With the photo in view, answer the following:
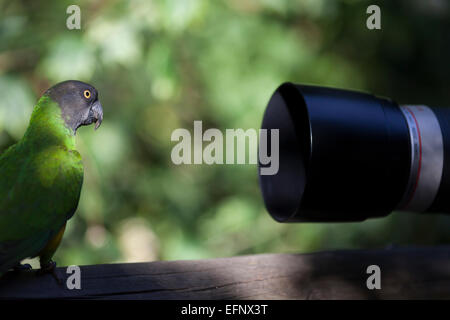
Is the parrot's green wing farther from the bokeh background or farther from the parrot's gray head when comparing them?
the bokeh background

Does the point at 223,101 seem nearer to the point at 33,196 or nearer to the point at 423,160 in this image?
the point at 423,160

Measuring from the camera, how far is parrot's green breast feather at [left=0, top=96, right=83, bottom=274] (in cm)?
94

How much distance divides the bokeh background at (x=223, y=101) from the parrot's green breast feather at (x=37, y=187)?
3.56 ft

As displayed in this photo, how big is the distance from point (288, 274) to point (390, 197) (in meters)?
0.29

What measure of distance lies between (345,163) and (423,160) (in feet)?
0.77

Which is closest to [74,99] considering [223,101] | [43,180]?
[43,180]

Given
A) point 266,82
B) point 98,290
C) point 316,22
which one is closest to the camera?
point 98,290

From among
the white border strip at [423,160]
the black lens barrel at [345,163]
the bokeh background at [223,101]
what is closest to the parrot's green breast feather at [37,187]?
the black lens barrel at [345,163]

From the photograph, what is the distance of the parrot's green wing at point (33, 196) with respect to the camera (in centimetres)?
94

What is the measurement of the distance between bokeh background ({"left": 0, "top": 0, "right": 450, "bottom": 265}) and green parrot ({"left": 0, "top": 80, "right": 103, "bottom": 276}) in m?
1.06

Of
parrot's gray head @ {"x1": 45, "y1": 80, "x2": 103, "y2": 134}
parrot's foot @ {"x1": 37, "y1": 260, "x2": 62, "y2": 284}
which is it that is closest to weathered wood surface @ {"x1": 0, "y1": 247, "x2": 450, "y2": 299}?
parrot's foot @ {"x1": 37, "y1": 260, "x2": 62, "y2": 284}
